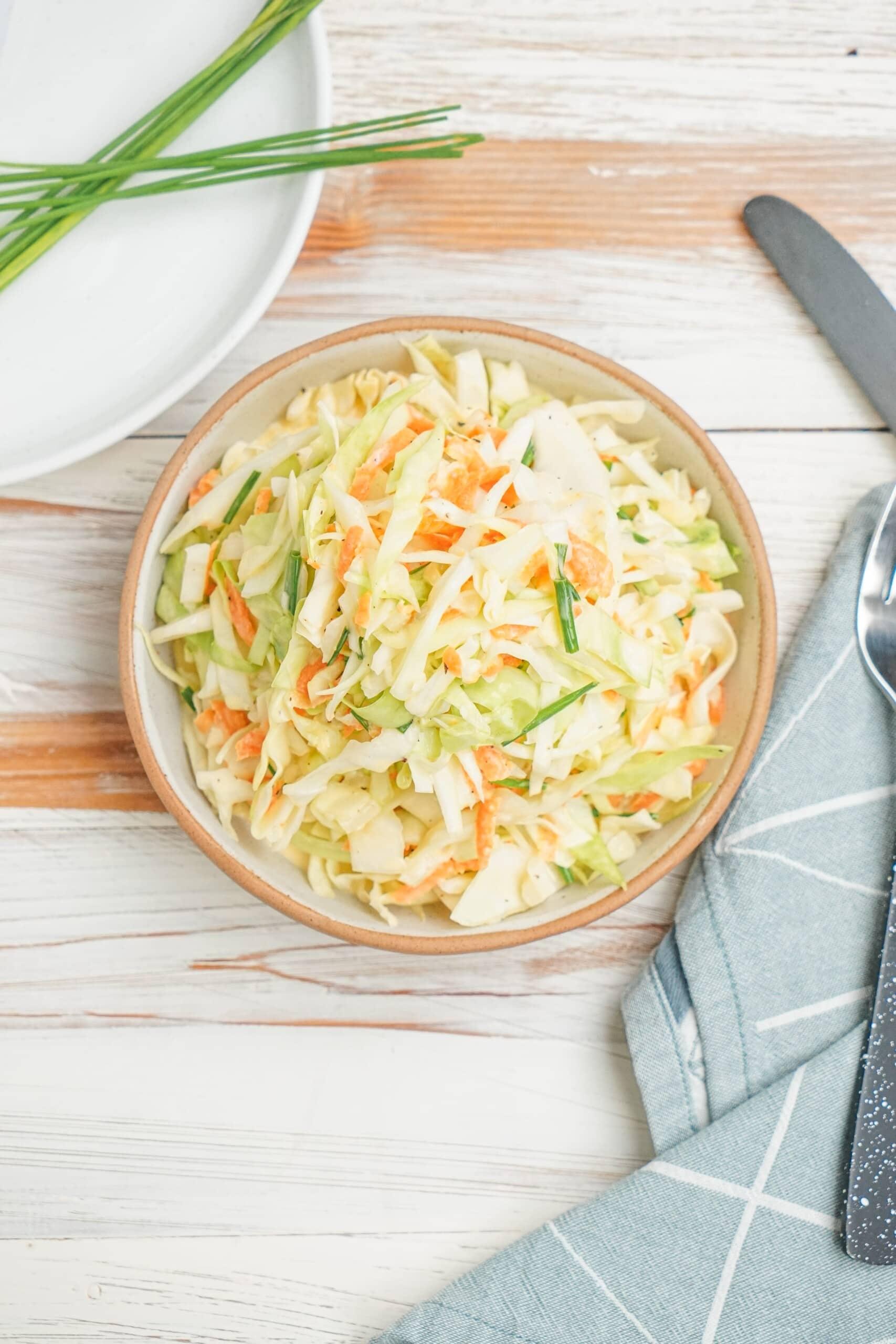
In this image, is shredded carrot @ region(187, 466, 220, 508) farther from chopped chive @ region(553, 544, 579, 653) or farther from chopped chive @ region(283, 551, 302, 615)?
chopped chive @ region(553, 544, 579, 653)

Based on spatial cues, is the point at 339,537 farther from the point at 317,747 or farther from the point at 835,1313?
the point at 835,1313

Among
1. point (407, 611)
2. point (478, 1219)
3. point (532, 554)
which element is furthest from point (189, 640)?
point (478, 1219)

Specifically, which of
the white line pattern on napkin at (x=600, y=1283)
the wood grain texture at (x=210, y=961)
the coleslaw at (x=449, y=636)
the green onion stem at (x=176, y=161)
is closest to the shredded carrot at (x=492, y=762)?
the coleslaw at (x=449, y=636)

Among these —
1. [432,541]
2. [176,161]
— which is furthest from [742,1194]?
[176,161]

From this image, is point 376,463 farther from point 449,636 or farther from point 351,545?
point 449,636

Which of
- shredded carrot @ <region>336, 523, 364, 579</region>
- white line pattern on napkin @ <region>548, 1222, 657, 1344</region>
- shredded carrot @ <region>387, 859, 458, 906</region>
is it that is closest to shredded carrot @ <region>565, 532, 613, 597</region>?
shredded carrot @ <region>336, 523, 364, 579</region>

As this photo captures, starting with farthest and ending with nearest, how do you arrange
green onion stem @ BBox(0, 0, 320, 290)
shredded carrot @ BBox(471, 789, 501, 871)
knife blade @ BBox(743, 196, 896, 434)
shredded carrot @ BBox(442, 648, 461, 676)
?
1. knife blade @ BBox(743, 196, 896, 434)
2. green onion stem @ BBox(0, 0, 320, 290)
3. shredded carrot @ BBox(471, 789, 501, 871)
4. shredded carrot @ BBox(442, 648, 461, 676)

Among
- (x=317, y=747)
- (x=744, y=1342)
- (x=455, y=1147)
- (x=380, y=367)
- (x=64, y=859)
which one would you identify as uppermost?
(x=380, y=367)
